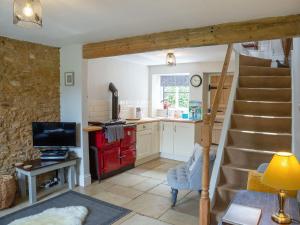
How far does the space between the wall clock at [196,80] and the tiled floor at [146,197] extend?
91.7 inches

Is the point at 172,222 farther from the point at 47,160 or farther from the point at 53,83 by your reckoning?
the point at 53,83

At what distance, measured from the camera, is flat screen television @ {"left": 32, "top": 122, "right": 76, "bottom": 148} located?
12.8 ft

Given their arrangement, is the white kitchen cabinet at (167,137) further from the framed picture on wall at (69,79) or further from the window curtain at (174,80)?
the framed picture on wall at (69,79)

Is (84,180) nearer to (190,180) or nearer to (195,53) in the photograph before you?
(190,180)

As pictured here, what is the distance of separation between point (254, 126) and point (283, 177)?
2.25 meters

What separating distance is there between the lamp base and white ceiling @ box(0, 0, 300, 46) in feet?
5.76

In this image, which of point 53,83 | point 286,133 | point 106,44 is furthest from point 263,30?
point 53,83

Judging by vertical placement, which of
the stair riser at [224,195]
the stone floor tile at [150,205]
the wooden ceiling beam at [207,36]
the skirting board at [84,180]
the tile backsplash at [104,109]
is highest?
the wooden ceiling beam at [207,36]

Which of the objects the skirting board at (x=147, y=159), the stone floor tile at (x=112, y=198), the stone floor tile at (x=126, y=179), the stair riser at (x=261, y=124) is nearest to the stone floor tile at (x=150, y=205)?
the stone floor tile at (x=112, y=198)

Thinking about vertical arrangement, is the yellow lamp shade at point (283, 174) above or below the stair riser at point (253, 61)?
below

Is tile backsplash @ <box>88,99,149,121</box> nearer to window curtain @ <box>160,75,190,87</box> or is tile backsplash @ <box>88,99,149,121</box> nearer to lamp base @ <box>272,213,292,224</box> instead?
window curtain @ <box>160,75,190,87</box>

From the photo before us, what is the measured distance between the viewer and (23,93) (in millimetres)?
3900

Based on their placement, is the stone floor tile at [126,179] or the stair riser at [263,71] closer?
the stone floor tile at [126,179]

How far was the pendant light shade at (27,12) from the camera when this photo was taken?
1788 millimetres
